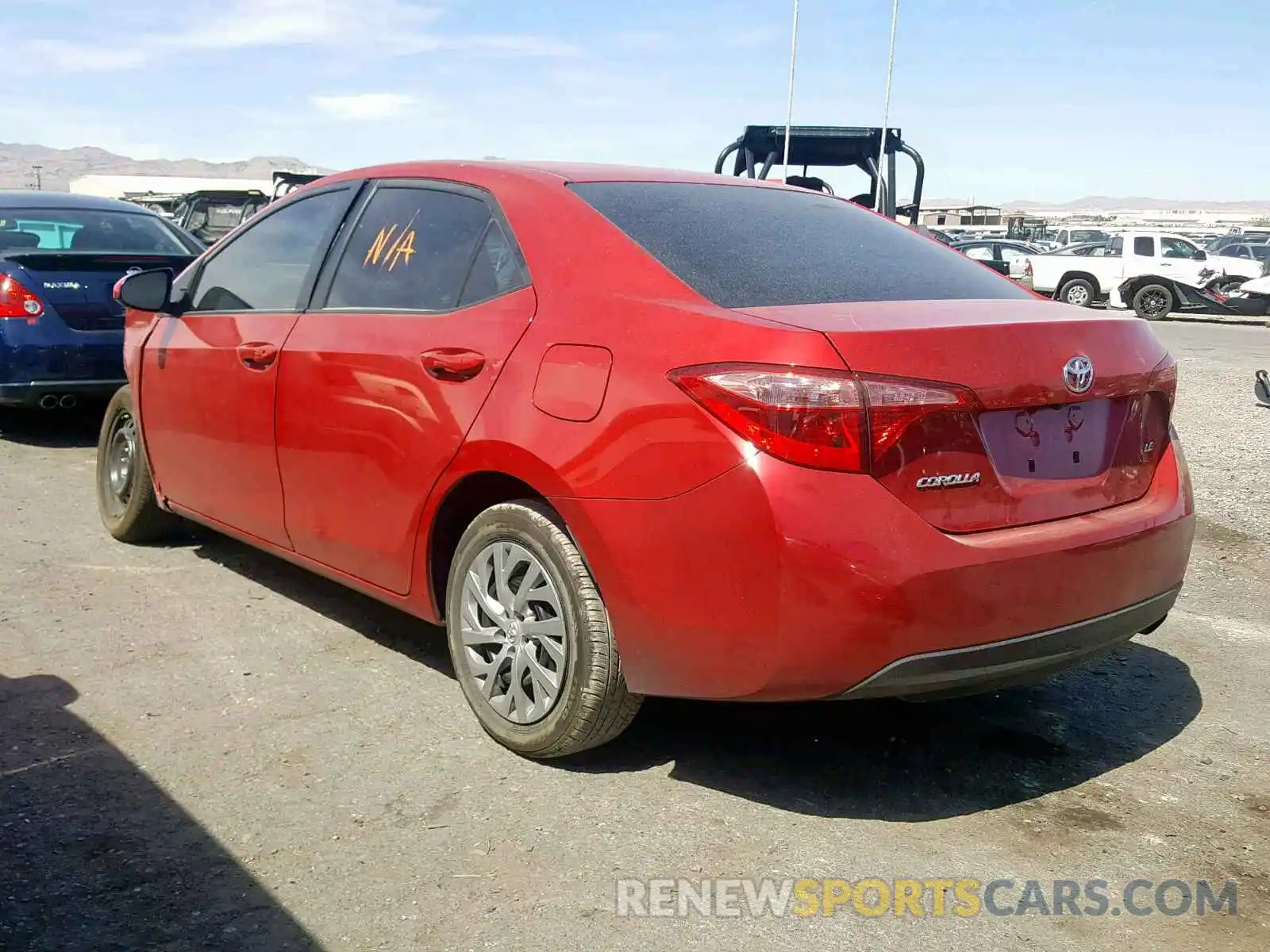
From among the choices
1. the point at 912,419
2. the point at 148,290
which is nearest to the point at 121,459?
the point at 148,290

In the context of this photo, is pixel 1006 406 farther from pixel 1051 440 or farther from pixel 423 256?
pixel 423 256

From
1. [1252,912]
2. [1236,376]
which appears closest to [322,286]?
[1252,912]

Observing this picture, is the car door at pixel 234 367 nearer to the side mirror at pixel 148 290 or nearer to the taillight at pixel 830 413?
the side mirror at pixel 148 290

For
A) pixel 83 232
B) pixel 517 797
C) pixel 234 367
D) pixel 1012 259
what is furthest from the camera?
pixel 1012 259

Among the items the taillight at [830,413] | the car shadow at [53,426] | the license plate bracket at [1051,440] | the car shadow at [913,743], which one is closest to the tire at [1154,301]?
the car shadow at [53,426]

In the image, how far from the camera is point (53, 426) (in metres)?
8.96

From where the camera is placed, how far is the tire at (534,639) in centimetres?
318

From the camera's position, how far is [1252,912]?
8.98 ft

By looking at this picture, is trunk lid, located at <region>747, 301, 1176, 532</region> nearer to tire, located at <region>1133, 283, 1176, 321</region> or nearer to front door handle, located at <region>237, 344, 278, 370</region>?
front door handle, located at <region>237, 344, 278, 370</region>

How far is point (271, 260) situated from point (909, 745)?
2813mm

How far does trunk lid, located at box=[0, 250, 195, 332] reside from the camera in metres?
7.57

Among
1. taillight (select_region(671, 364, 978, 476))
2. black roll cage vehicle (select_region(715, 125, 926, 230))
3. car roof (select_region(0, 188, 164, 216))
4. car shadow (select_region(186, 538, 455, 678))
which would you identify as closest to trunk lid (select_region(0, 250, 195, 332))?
car roof (select_region(0, 188, 164, 216))

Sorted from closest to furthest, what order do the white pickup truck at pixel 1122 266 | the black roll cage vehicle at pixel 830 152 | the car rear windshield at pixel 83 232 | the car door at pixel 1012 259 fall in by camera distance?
the car rear windshield at pixel 83 232, the black roll cage vehicle at pixel 830 152, the white pickup truck at pixel 1122 266, the car door at pixel 1012 259

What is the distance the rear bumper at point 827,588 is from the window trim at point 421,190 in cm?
80
